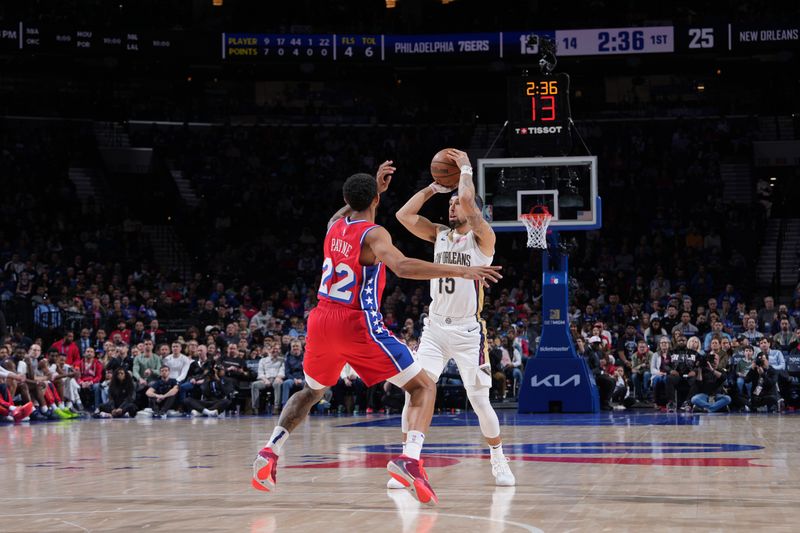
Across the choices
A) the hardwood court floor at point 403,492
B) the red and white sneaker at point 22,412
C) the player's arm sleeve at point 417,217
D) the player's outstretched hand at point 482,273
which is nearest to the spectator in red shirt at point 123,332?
the red and white sneaker at point 22,412

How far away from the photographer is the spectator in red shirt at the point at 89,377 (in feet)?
57.9

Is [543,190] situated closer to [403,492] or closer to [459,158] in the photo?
[459,158]

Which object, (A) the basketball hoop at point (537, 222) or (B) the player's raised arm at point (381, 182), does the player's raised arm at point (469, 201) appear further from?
(A) the basketball hoop at point (537, 222)

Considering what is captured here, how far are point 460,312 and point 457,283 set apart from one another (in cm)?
21

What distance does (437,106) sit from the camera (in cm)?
3147

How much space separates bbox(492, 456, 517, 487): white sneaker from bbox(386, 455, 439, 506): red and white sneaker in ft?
2.97

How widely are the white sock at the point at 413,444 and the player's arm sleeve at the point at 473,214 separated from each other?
5.13 ft

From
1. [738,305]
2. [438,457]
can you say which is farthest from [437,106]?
[438,457]

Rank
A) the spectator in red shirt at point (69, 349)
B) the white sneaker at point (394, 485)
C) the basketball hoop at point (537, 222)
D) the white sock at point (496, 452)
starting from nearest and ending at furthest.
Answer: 1. the white sneaker at point (394, 485)
2. the white sock at point (496, 452)
3. the basketball hoop at point (537, 222)
4. the spectator in red shirt at point (69, 349)

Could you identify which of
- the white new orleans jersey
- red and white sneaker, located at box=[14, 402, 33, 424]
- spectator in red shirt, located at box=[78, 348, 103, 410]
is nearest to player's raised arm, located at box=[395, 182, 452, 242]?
the white new orleans jersey

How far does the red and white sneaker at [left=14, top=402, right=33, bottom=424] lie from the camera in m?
15.9

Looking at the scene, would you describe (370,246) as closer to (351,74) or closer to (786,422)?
(786,422)

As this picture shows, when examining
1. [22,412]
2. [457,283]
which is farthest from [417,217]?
[22,412]

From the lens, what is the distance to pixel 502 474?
6.93 metres
